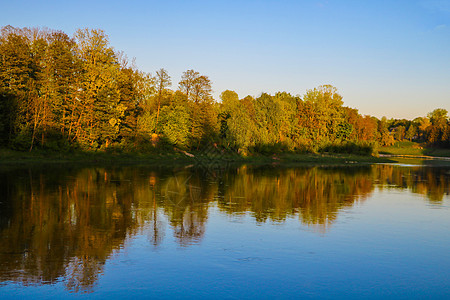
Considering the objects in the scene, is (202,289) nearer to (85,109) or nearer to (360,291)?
(360,291)

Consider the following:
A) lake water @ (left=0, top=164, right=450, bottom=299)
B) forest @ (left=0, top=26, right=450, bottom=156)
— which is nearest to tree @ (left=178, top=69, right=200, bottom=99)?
forest @ (left=0, top=26, right=450, bottom=156)

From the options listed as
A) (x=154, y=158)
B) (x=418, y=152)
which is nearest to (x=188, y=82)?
(x=154, y=158)

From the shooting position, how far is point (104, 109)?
55.5 metres

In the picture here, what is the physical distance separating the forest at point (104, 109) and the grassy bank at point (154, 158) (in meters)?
1.41

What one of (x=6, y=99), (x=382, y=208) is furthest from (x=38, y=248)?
(x=6, y=99)

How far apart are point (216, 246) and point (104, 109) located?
47641 mm

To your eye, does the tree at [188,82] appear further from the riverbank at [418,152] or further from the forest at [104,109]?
the riverbank at [418,152]

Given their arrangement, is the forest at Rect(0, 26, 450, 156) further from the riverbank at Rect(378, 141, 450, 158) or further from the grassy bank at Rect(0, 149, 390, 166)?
the riverbank at Rect(378, 141, 450, 158)

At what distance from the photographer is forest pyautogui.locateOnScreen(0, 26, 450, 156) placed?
164ft

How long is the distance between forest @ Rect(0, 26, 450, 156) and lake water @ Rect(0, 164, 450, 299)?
3083 cm

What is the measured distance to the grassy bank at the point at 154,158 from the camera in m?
47.0

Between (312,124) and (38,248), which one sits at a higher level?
(312,124)

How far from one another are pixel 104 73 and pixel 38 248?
164 ft

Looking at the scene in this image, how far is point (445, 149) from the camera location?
134m
